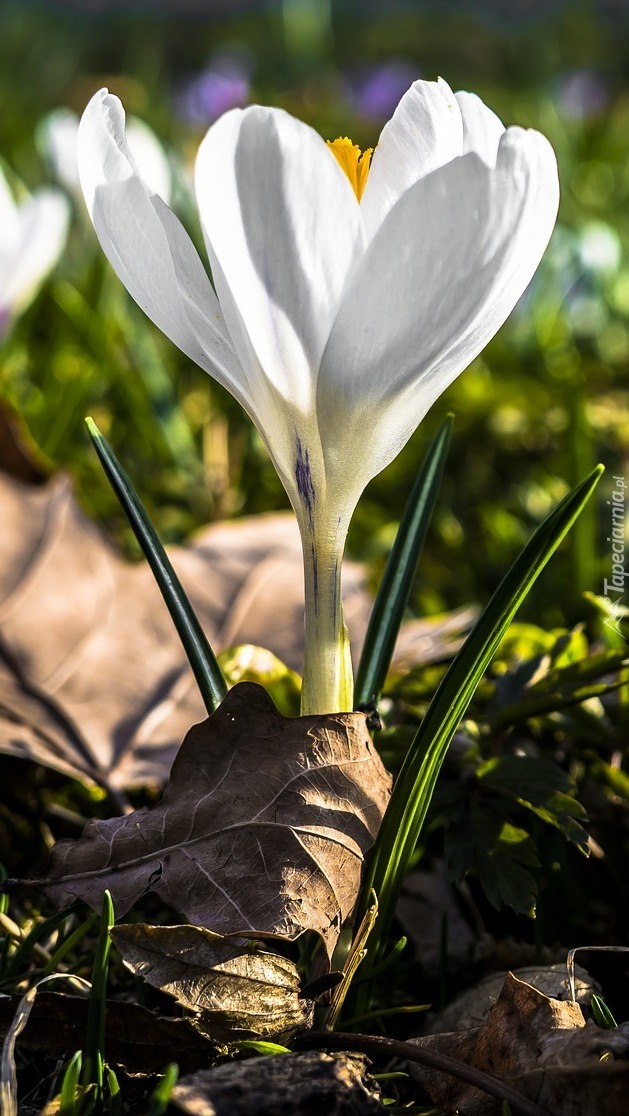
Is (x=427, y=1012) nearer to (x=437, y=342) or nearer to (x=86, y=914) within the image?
(x=86, y=914)

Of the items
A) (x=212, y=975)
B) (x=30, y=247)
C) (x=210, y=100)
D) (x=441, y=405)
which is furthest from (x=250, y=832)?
(x=210, y=100)

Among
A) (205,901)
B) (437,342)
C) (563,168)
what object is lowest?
(205,901)

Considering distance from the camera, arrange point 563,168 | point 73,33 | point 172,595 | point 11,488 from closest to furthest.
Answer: point 172,595 < point 11,488 < point 563,168 < point 73,33

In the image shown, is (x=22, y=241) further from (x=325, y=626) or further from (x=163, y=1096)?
(x=163, y=1096)

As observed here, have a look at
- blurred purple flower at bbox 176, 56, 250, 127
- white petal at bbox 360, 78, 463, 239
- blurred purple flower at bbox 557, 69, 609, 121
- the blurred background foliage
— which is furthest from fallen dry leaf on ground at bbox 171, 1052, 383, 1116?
blurred purple flower at bbox 557, 69, 609, 121

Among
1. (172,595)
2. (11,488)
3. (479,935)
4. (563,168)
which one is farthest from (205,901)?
(563,168)

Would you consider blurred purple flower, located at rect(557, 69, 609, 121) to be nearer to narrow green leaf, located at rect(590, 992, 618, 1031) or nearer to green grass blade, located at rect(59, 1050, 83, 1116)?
narrow green leaf, located at rect(590, 992, 618, 1031)
